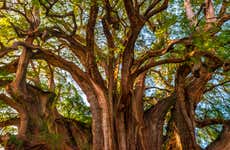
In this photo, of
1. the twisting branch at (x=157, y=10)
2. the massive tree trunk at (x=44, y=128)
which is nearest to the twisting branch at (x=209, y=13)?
the twisting branch at (x=157, y=10)

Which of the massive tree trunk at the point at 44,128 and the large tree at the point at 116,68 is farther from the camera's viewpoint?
the large tree at the point at 116,68

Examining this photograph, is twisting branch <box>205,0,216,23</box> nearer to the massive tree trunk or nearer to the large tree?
the large tree

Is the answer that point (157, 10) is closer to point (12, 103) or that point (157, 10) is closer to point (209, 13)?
point (209, 13)

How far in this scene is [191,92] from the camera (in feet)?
21.6

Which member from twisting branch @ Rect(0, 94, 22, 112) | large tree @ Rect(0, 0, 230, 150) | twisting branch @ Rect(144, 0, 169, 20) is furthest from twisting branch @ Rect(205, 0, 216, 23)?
twisting branch @ Rect(0, 94, 22, 112)

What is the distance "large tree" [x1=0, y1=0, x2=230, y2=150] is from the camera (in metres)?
5.34

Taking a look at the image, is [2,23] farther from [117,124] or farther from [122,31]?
[117,124]

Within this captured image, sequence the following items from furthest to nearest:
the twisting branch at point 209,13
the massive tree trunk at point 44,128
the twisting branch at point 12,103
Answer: the twisting branch at point 209,13, the twisting branch at point 12,103, the massive tree trunk at point 44,128

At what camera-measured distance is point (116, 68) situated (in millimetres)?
6934

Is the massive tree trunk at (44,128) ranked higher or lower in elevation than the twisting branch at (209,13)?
lower

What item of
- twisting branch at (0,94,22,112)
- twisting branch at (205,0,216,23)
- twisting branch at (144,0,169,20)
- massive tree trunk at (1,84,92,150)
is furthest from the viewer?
twisting branch at (205,0,216,23)

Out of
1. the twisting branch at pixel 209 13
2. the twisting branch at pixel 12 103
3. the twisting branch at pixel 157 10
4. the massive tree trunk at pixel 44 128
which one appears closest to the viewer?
the massive tree trunk at pixel 44 128

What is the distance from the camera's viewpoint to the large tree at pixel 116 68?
5.34 meters

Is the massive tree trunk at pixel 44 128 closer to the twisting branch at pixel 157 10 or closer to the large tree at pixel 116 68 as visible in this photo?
the large tree at pixel 116 68
